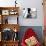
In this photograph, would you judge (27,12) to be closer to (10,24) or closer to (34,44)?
(10,24)

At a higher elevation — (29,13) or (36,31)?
(29,13)

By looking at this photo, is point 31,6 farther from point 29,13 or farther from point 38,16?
point 38,16

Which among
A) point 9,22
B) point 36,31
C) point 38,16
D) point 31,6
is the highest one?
point 31,6

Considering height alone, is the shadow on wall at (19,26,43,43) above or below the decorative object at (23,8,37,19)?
below

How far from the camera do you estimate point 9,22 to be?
4.71 meters

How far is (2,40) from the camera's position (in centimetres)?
460

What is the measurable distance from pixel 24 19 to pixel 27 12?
0.23 meters

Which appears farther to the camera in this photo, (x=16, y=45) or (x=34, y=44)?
(x=16, y=45)

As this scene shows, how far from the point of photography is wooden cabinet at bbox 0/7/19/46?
4617mm

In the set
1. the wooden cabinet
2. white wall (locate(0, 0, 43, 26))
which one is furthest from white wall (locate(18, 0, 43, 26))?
the wooden cabinet

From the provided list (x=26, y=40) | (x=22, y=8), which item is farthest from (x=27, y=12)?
(x=26, y=40)

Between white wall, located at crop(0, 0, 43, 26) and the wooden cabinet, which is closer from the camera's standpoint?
the wooden cabinet

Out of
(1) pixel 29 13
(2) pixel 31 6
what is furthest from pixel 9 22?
(2) pixel 31 6

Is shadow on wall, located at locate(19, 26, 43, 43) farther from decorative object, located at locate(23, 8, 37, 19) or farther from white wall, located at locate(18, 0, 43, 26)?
decorative object, located at locate(23, 8, 37, 19)
